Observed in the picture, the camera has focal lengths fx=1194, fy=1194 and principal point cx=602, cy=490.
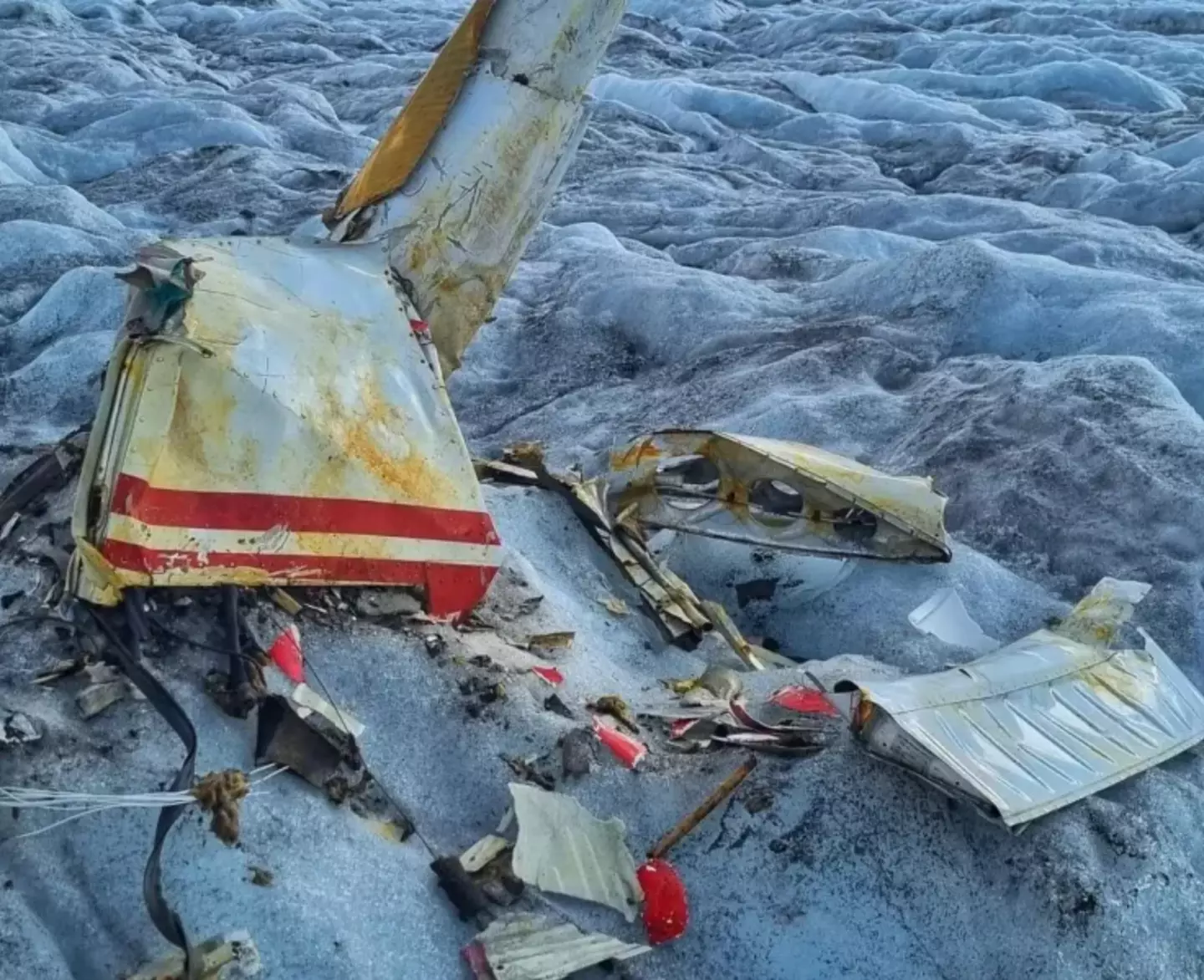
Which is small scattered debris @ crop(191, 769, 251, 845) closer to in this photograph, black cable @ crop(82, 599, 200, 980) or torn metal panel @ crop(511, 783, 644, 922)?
black cable @ crop(82, 599, 200, 980)

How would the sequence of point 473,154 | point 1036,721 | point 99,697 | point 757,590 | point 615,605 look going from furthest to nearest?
1. point 757,590
2. point 615,605
3. point 473,154
4. point 1036,721
5. point 99,697

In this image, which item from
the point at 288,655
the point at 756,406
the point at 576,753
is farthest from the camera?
the point at 756,406

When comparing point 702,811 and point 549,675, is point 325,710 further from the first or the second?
point 702,811

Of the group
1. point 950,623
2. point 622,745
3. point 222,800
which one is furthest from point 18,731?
point 950,623

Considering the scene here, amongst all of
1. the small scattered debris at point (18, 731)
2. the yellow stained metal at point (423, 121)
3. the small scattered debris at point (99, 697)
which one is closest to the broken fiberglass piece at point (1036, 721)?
the small scattered debris at point (99, 697)

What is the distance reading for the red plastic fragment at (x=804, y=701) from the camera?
3.39 metres

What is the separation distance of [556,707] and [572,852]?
1.64 feet

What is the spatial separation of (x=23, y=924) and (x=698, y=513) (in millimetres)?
2816

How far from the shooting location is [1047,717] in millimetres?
3262

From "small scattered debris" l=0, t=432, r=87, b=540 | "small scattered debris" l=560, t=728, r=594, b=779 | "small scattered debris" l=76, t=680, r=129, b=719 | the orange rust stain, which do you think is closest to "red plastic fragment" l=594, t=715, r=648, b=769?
"small scattered debris" l=560, t=728, r=594, b=779

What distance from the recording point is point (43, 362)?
6227 mm

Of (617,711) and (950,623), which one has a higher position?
(617,711)

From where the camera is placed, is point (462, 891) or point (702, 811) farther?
point (702, 811)

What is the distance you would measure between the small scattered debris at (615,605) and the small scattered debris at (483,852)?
4.31 feet
